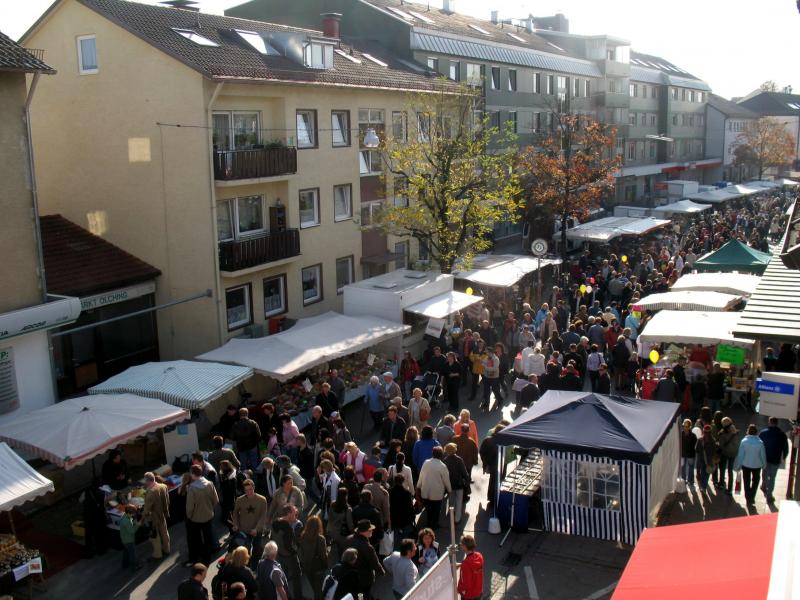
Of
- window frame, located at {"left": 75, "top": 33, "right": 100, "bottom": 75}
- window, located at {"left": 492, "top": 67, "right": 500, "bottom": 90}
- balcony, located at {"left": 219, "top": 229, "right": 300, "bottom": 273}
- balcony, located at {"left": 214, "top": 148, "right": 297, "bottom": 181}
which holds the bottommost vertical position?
balcony, located at {"left": 219, "top": 229, "right": 300, "bottom": 273}

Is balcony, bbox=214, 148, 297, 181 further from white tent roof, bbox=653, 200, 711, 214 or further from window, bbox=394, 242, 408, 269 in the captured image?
white tent roof, bbox=653, 200, 711, 214

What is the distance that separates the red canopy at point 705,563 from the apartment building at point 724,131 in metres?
73.8

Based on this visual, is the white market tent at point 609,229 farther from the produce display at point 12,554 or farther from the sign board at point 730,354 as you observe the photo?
the produce display at point 12,554

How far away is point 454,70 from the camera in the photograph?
36.8 meters

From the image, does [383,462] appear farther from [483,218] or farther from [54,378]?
[483,218]

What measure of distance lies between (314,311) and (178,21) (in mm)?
8952

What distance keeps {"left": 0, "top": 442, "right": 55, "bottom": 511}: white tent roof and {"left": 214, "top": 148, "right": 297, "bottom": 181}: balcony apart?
10496mm

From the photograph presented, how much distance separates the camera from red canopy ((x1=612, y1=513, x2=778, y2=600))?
20.0 ft

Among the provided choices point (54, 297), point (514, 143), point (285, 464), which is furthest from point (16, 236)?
point (514, 143)

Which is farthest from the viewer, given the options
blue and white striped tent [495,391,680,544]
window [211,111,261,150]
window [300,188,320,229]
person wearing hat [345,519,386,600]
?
window [300,188,320,229]

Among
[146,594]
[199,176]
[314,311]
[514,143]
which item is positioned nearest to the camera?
[146,594]

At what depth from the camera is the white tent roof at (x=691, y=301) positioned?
805 inches

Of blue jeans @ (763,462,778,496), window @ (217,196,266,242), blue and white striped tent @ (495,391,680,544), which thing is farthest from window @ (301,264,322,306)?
blue jeans @ (763,462,778,496)

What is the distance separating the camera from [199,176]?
20.8 m
